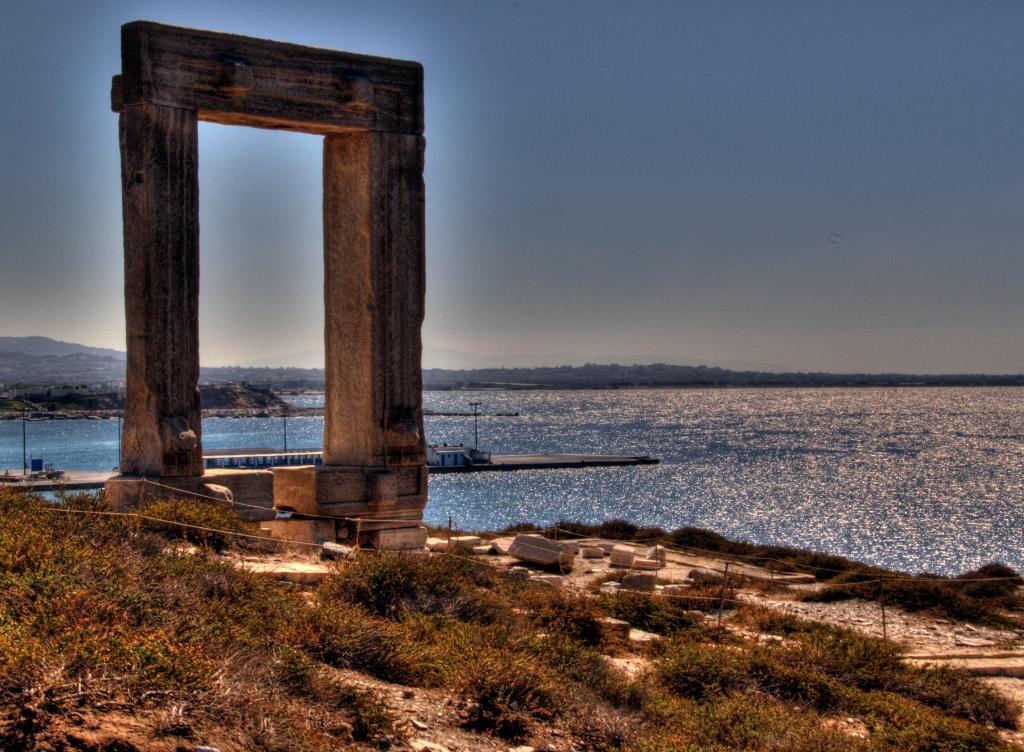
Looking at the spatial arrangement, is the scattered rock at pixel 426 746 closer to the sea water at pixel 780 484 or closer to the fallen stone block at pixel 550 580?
the fallen stone block at pixel 550 580

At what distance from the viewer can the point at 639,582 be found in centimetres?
1299

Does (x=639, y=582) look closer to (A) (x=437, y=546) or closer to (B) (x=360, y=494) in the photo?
(A) (x=437, y=546)

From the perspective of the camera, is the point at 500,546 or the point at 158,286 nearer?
the point at 158,286

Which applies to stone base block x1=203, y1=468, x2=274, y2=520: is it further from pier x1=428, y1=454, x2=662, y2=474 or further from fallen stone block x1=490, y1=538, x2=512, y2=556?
pier x1=428, y1=454, x2=662, y2=474

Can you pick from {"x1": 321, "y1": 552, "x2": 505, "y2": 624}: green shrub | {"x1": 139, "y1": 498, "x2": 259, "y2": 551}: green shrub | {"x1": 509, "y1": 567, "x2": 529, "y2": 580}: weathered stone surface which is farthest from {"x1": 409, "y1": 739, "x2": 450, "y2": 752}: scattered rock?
{"x1": 509, "y1": 567, "x2": 529, "y2": 580}: weathered stone surface

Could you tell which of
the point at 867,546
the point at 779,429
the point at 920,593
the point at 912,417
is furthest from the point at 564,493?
the point at 912,417

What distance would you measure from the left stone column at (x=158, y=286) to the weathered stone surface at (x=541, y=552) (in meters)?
5.26

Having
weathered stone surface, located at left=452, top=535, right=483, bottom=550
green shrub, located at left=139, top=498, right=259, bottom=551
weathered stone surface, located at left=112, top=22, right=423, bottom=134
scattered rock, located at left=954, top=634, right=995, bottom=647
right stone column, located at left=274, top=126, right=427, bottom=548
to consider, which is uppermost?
weathered stone surface, located at left=112, top=22, right=423, bottom=134

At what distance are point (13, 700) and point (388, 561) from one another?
4.80 m

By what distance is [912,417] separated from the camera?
17262 cm

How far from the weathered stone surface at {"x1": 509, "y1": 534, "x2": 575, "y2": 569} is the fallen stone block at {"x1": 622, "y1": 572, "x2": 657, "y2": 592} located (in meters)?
1.62

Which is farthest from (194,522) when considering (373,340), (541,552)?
(541,552)

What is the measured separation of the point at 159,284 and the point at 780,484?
70.1 metres

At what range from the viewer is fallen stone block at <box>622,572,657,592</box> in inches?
508
